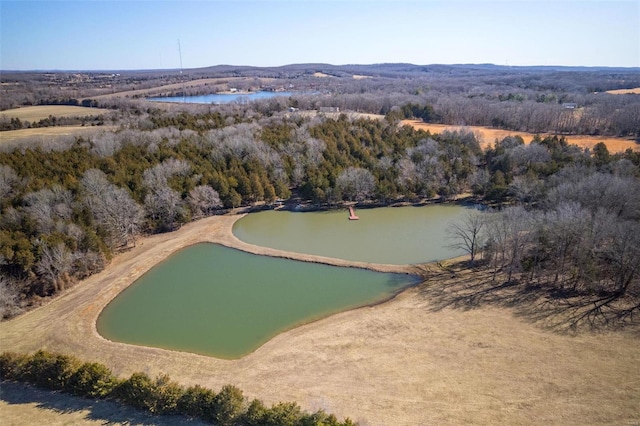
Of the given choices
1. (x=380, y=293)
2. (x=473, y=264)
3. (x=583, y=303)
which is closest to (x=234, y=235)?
(x=380, y=293)

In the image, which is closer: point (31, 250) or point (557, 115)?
point (31, 250)

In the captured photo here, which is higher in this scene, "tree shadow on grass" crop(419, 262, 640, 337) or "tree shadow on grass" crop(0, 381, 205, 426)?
"tree shadow on grass" crop(419, 262, 640, 337)

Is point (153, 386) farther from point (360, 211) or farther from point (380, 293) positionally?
point (360, 211)

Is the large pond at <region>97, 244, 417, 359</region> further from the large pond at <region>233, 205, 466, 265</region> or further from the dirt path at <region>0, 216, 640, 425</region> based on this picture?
the large pond at <region>233, 205, 466, 265</region>

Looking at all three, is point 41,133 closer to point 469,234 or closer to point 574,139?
point 469,234

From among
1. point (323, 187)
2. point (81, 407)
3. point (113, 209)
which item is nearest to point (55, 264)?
point (113, 209)

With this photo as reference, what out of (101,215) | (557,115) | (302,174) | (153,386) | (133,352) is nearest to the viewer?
(153,386)

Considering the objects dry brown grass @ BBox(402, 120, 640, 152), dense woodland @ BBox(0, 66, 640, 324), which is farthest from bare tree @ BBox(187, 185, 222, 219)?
dry brown grass @ BBox(402, 120, 640, 152)
